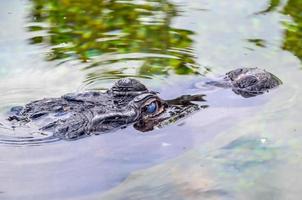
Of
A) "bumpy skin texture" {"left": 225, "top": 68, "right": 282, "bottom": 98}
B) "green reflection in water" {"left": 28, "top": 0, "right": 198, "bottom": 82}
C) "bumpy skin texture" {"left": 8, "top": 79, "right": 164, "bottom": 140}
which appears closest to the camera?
"bumpy skin texture" {"left": 8, "top": 79, "right": 164, "bottom": 140}

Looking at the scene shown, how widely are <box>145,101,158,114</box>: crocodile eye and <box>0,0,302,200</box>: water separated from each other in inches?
7.1

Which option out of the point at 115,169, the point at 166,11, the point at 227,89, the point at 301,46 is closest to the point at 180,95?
the point at 227,89

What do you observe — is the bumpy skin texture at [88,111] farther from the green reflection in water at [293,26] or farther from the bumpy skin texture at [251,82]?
the green reflection in water at [293,26]

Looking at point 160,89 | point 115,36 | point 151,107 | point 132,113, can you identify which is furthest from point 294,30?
point 132,113

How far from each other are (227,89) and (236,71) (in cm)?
24

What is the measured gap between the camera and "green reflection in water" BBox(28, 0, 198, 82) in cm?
598

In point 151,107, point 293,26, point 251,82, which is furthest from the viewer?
point 293,26

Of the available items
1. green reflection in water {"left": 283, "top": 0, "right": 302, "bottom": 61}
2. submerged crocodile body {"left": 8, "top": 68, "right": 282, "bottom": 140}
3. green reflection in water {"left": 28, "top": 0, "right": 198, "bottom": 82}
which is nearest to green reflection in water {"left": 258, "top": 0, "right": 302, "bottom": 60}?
green reflection in water {"left": 283, "top": 0, "right": 302, "bottom": 61}

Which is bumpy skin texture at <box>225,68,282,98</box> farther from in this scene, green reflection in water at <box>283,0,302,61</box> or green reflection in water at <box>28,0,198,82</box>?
green reflection in water at <box>283,0,302,61</box>

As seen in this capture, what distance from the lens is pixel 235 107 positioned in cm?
507

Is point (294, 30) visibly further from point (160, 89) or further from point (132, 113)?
point (132, 113)

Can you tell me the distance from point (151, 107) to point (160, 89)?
637 mm

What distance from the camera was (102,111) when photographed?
4.63 meters

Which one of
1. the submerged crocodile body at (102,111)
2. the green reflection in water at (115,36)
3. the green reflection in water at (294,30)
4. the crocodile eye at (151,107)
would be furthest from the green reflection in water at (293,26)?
the crocodile eye at (151,107)
